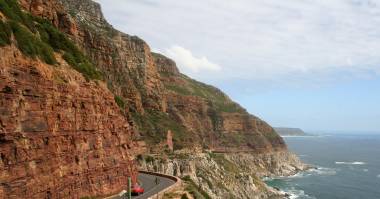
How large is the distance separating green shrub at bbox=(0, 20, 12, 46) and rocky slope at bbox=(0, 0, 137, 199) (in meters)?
0.13

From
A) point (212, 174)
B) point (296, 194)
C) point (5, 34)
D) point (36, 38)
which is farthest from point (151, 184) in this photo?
point (296, 194)

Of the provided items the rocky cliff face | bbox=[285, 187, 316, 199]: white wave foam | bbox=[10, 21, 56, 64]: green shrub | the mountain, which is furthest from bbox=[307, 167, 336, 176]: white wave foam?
bbox=[10, 21, 56, 64]: green shrub

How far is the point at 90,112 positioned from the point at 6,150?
14.2 meters

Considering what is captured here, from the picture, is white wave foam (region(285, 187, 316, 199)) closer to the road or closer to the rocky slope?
the road

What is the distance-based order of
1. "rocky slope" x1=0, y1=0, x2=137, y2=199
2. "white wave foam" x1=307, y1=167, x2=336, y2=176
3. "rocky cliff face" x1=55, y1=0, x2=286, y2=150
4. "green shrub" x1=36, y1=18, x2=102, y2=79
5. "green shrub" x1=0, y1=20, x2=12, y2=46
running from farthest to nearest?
"white wave foam" x1=307, y1=167, x2=336, y2=176 < "rocky cliff face" x1=55, y1=0, x2=286, y2=150 < "green shrub" x1=36, y1=18, x2=102, y2=79 < "green shrub" x1=0, y1=20, x2=12, y2=46 < "rocky slope" x1=0, y1=0, x2=137, y2=199

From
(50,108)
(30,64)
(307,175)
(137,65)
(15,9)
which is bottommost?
(307,175)

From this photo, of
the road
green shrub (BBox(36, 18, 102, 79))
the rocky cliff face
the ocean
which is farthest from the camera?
the ocean

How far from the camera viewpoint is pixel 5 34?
118ft

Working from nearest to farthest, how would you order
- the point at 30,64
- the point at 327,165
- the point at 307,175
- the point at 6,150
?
the point at 6,150
the point at 30,64
the point at 307,175
the point at 327,165

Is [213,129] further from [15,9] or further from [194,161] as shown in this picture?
[15,9]

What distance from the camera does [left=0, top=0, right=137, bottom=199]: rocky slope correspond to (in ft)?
111

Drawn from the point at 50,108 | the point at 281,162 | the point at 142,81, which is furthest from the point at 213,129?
the point at 50,108

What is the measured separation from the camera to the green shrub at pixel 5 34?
115 feet

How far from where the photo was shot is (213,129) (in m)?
167
